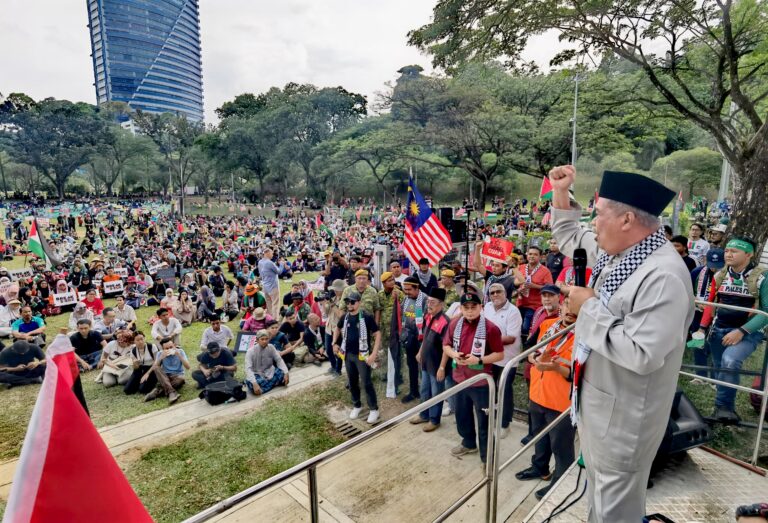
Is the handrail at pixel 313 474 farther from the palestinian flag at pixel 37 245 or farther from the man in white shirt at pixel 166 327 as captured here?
the palestinian flag at pixel 37 245

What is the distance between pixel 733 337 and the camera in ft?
14.6

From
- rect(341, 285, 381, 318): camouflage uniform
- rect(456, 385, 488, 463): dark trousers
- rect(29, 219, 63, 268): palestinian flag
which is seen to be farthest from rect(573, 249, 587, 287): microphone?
rect(29, 219, 63, 268): palestinian flag

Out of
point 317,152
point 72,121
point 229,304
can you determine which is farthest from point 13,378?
point 72,121

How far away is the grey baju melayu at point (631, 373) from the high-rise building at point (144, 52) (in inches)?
5907

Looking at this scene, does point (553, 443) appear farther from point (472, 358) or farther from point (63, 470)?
point (63, 470)

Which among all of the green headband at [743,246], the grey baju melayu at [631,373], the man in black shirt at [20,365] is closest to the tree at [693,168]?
the green headband at [743,246]

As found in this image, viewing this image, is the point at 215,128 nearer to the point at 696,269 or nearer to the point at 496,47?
the point at 496,47

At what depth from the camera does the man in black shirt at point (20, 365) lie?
8195mm

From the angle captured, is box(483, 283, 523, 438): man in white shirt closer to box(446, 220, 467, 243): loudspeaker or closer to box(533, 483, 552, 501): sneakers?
box(533, 483, 552, 501): sneakers

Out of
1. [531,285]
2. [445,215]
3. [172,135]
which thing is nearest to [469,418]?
[531,285]

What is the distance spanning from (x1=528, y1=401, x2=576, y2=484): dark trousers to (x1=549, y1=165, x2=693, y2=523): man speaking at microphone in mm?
1572

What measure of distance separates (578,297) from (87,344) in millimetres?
9974

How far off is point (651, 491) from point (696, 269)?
4555 mm

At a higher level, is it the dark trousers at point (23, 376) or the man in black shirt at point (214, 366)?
the man in black shirt at point (214, 366)
